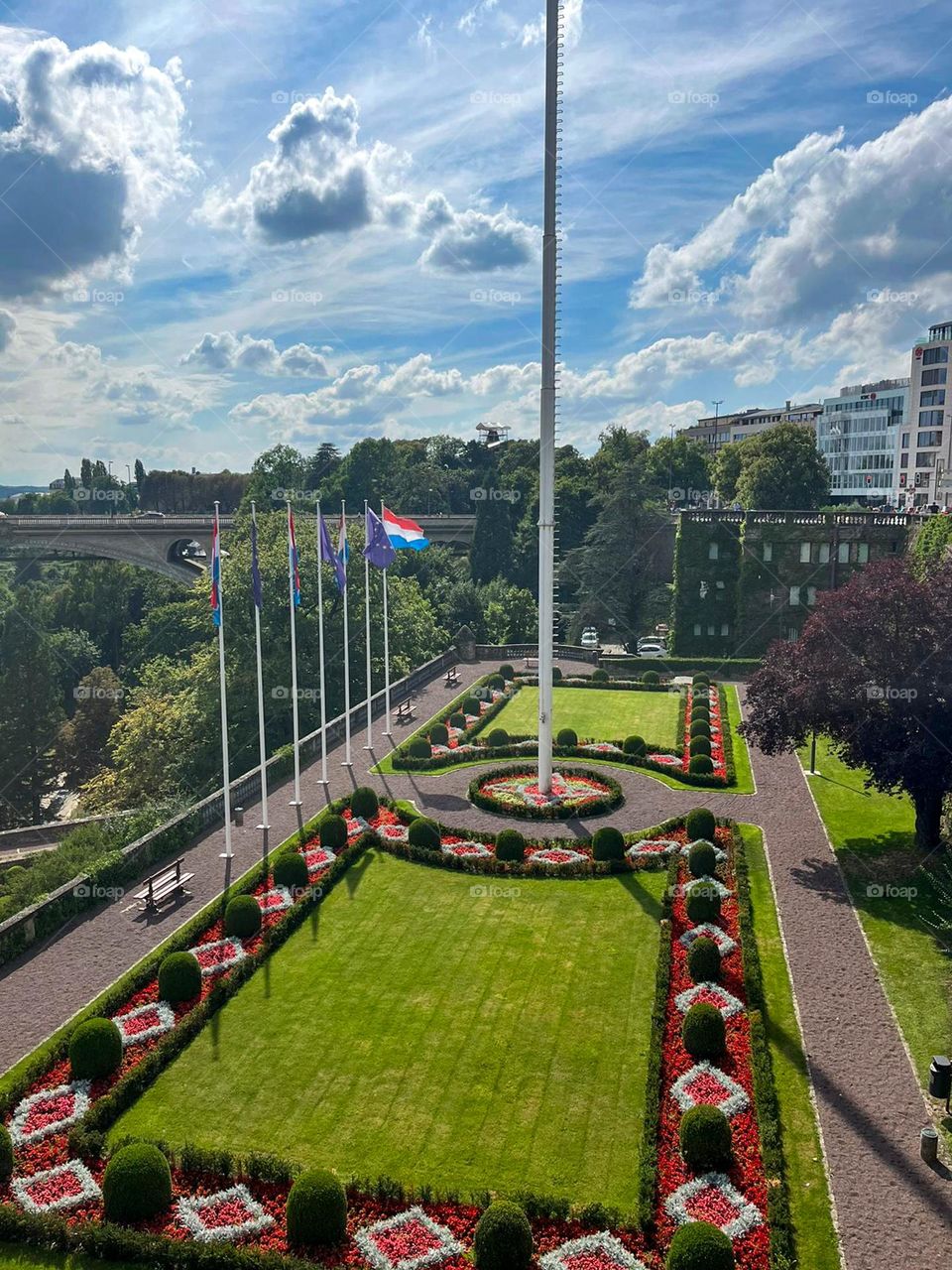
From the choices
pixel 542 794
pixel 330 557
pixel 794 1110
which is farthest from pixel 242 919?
pixel 330 557

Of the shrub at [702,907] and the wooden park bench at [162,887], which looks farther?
the wooden park bench at [162,887]

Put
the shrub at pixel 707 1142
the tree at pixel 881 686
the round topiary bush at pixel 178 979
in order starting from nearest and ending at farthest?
the shrub at pixel 707 1142 < the round topiary bush at pixel 178 979 < the tree at pixel 881 686

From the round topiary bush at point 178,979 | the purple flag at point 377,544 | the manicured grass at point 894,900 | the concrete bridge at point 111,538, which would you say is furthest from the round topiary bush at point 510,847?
the concrete bridge at point 111,538

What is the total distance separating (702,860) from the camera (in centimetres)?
2814

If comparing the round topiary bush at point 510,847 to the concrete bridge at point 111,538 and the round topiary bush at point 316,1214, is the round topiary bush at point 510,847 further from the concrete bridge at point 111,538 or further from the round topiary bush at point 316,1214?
the concrete bridge at point 111,538

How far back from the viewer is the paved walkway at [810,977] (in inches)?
622

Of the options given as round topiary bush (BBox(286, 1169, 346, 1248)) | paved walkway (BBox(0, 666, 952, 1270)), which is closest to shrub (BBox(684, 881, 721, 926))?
paved walkway (BBox(0, 666, 952, 1270))

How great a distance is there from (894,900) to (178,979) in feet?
62.3

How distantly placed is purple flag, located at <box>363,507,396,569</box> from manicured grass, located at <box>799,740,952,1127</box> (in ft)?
62.2

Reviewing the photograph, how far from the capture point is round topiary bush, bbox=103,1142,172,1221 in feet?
50.8

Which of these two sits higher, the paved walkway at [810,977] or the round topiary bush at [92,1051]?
the round topiary bush at [92,1051]

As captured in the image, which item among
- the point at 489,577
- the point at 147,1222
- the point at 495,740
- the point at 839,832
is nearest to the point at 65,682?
the point at 489,577

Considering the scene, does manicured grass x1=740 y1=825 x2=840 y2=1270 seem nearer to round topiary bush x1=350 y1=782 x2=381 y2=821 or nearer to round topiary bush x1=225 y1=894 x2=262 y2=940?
round topiary bush x1=225 y1=894 x2=262 y2=940

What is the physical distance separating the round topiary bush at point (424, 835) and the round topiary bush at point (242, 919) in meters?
6.93
